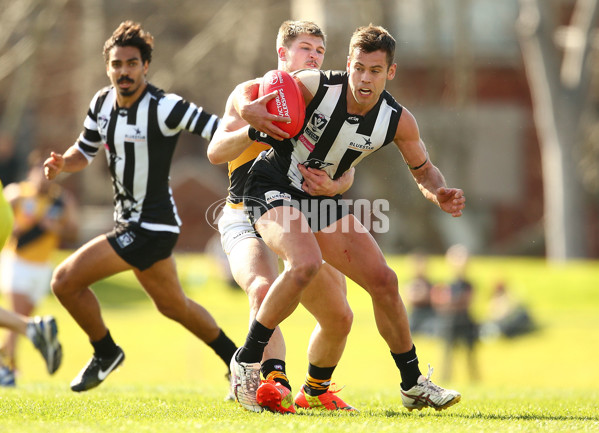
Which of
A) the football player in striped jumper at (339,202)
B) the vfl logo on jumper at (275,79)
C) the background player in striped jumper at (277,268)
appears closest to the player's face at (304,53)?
the background player in striped jumper at (277,268)

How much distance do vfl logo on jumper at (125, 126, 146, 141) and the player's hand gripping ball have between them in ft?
4.92

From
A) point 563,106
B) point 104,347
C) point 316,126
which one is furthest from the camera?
point 563,106

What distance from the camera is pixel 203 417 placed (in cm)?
505

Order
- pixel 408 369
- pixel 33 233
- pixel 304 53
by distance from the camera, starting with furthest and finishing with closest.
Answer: pixel 33 233 → pixel 304 53 → pixel 408 369

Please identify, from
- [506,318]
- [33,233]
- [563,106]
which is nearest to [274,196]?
[33,233]

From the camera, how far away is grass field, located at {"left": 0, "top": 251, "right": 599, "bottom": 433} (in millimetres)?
4898

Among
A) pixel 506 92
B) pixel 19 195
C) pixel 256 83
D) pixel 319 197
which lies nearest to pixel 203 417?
pixel 319 197

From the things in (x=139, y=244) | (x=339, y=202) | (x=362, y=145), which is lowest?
(x=139, y=244)

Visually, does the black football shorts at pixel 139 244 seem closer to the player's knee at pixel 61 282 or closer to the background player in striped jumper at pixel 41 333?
the player's knee at pixel 61 282

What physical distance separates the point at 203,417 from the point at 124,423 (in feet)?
1.74

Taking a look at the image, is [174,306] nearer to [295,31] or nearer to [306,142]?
[306,142]

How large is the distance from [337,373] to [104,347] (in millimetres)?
8652

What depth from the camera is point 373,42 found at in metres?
5.11

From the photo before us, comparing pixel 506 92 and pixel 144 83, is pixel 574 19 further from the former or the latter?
pixel 144 83
